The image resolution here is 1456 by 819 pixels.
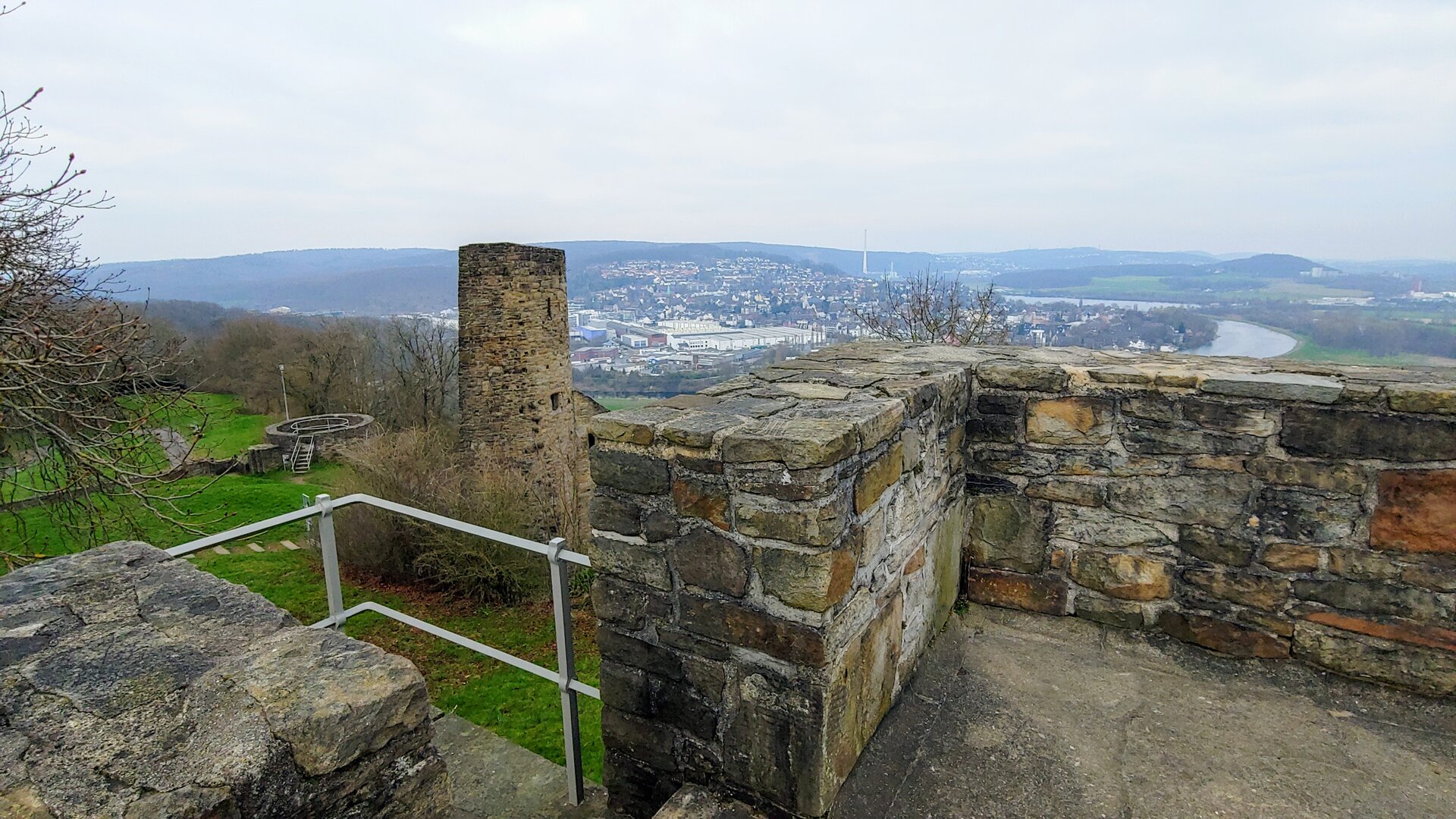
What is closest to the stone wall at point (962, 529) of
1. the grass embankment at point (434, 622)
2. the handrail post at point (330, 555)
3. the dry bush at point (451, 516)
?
the handrail post at point (330, 555)

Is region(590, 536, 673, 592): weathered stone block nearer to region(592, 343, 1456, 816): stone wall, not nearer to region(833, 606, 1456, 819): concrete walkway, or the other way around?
region(592, 343, 1456, 816): stone wall

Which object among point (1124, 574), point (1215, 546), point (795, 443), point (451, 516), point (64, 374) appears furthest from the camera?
point (451, 516)

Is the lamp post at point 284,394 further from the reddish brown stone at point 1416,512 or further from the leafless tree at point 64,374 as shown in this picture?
the reddish brown stone at point 1416,512

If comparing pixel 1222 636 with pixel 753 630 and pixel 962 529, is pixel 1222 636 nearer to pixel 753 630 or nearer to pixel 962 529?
pixel 962 529

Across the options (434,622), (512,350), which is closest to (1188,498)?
(512,350)

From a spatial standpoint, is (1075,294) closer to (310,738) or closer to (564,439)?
(564,439)

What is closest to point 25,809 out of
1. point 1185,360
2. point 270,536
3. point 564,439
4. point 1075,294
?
point 1185,360

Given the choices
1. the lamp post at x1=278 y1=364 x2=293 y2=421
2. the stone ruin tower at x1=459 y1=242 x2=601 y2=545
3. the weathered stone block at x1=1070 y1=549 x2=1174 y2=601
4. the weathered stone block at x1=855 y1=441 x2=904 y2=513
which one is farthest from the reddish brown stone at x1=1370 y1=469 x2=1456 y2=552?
the lamp post at x1=278 y1=364 x2=293 y2=421
